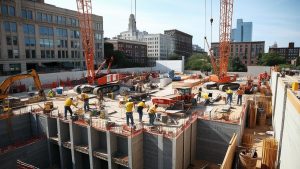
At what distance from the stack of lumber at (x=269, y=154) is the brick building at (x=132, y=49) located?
76424 mm

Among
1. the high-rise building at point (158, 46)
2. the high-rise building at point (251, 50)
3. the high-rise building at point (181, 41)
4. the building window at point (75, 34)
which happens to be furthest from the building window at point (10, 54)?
the high-rise building at point (181, 41)

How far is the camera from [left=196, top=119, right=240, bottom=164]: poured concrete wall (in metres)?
16.7

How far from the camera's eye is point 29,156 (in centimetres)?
1875

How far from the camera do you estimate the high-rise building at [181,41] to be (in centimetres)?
14100

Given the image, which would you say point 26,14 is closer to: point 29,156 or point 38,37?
point 38,37

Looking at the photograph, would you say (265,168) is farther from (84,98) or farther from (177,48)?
(177,48)

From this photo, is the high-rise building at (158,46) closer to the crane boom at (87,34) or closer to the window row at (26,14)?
the window row at (26,14)

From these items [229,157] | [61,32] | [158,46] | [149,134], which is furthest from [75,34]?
[158,46]

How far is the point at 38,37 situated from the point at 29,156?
3734 centimetres

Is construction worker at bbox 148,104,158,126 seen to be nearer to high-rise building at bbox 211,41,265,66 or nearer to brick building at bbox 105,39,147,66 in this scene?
brick building at bbox 105,39,147,66

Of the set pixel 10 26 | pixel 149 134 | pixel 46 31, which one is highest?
pixel 46 31

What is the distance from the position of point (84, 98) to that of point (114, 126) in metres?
5.79

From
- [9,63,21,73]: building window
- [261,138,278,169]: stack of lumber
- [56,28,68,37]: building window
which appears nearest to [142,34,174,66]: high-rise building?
[56,28,68,37]: building window

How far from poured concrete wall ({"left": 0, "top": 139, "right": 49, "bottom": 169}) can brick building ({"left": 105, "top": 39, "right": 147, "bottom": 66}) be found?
68.5 m
